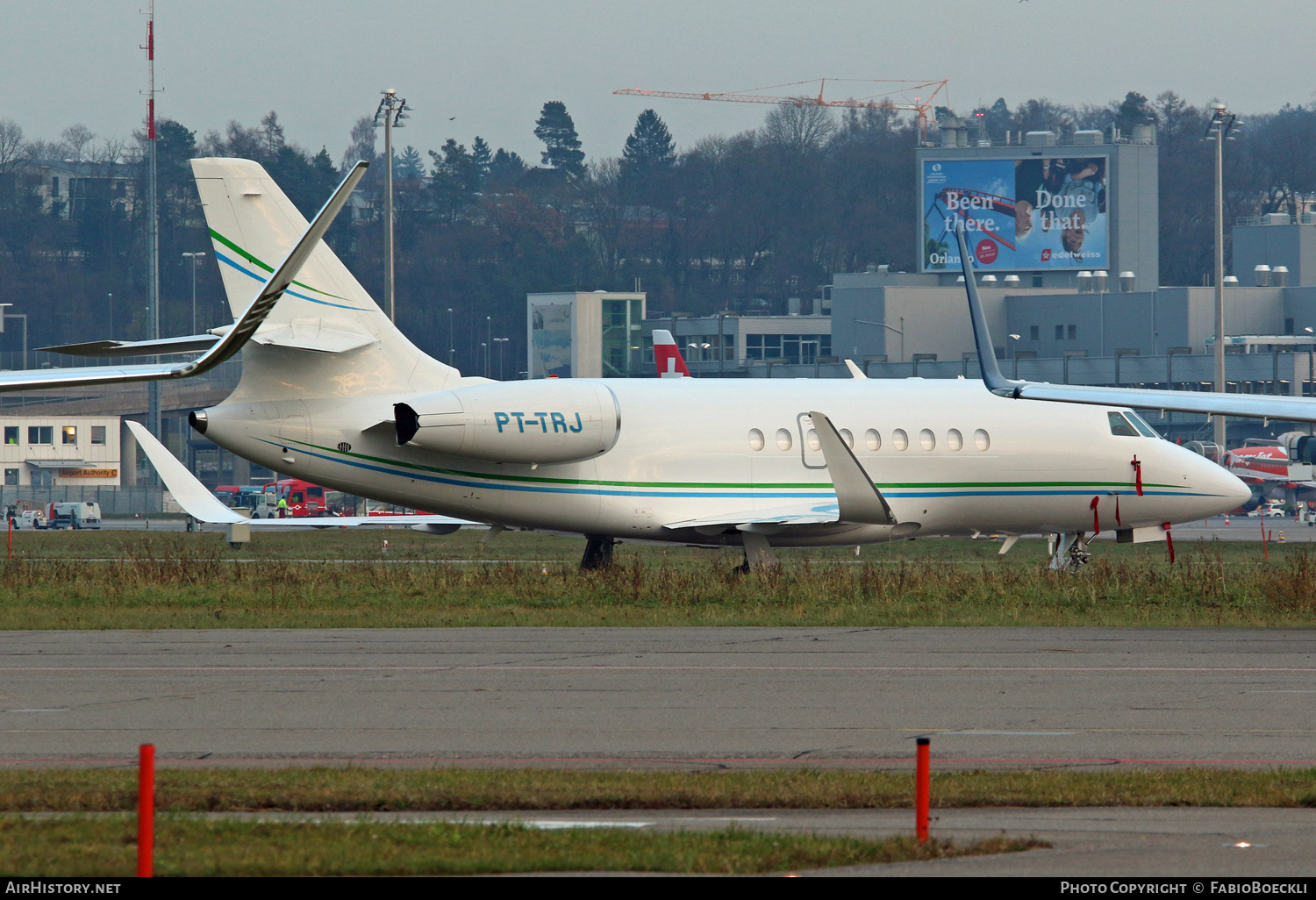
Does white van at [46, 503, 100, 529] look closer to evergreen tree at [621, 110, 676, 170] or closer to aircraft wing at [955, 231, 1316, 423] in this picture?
aircraft wing at [955, 231, 1316, 423]

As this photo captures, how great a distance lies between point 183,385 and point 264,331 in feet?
297

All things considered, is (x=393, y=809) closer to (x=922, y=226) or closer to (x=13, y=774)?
(x=13, y=774)

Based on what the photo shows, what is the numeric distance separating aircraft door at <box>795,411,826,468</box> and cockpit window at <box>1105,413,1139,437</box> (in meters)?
5.50

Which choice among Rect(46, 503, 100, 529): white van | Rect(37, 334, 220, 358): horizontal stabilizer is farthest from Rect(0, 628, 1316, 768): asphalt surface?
Rect(46, 503, 100, 529): white van

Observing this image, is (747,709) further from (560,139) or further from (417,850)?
(560,139)

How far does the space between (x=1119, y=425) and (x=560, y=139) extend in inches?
6058

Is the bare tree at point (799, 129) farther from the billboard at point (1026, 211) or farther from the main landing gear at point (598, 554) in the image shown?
the main landing gear at point (598, 554)

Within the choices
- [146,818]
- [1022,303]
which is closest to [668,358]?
[146,818]

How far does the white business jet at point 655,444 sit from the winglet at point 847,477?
3 cm

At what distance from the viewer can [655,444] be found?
2806 cm

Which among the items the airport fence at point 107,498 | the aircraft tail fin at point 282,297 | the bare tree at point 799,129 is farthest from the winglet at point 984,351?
the bare tree at point 799,129

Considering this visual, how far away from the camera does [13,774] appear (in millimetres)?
11508

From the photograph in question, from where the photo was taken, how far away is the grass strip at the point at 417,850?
867cm
